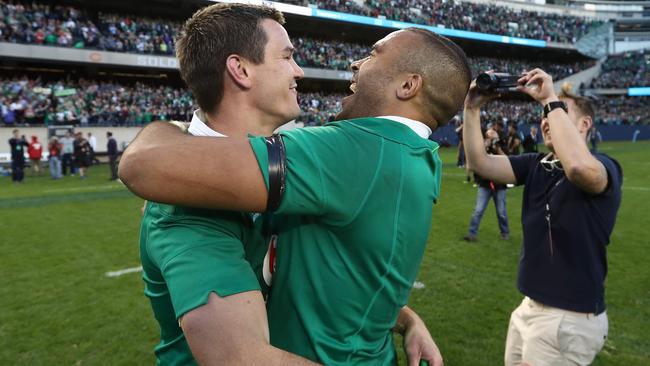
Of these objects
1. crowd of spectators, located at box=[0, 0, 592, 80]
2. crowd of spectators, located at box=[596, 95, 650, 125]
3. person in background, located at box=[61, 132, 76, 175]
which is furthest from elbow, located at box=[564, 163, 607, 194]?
crowd of spectators, located at box=[596, 95, 650, 125]

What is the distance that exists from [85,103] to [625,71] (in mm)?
58116

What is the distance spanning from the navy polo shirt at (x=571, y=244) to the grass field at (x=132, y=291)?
1647 millimetres

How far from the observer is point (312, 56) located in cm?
3991

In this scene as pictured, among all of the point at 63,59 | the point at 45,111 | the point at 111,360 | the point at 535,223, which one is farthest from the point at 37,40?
the point at 535,223

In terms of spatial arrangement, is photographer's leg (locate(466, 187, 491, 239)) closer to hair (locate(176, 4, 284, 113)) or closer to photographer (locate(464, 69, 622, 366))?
photographer (locate(464, 69, 622, 366))

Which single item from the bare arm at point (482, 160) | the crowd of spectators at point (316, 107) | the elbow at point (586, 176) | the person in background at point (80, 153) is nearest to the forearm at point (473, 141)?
the bare arm at point (482, 160)

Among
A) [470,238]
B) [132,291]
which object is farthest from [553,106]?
[470,238]

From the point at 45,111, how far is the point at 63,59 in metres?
4.19

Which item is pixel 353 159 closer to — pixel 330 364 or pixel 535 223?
pixel 330 364

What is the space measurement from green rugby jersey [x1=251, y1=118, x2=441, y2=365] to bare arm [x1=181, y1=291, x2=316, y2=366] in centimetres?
25

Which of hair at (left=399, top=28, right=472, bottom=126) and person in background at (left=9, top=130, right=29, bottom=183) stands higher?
hair at (left=399, top=28, right=472, bottom=126)

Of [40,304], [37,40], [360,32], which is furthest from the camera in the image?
[360,32]

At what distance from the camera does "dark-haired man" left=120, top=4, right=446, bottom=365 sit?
3.79 feet

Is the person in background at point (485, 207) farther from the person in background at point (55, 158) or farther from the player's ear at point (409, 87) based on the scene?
the person in background at point (55, 158)
